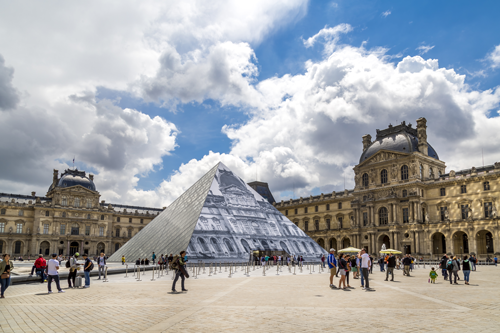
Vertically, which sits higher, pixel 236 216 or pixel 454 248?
pixel 236 216

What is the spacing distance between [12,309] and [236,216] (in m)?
24.4

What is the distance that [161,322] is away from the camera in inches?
283

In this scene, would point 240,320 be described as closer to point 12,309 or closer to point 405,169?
point 12,309

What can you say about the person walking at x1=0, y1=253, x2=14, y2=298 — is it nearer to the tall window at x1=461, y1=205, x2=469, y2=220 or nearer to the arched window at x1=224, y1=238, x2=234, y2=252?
the arched window at x1=224, y1=238, x2=234, y2=252

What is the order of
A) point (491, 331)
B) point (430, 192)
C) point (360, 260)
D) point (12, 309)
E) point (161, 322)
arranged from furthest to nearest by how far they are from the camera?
point (430, 192) → point (360, 260) → point (12, 309) → point (161, 322) → point (491, 331)

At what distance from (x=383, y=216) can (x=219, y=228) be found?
109 ft

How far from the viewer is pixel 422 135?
5522 centimetres

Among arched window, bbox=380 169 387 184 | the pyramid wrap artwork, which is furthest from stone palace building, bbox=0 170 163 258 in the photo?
arched window, bbox=380 169 387 184

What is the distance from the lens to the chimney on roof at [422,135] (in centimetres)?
5481

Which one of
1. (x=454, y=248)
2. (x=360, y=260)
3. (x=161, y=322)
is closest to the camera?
(x=161, y=322)

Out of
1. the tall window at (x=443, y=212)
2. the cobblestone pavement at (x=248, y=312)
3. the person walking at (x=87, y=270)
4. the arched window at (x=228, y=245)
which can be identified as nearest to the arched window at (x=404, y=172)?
the tall window at (x=443, y=212)

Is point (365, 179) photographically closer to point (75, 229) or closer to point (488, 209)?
point (488, 209)

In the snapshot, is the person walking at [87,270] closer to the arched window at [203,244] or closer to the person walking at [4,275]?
the person walking at [4,275]

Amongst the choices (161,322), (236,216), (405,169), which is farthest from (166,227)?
(405,169)
